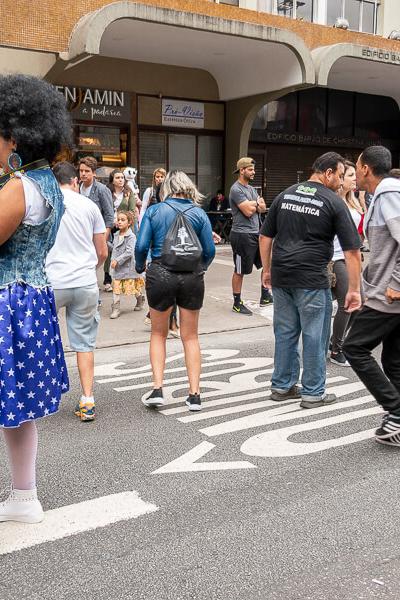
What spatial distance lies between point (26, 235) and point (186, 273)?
218 cm

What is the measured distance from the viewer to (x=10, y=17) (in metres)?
13.0

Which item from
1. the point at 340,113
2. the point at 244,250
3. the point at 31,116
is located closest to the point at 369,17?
the point at 340,113

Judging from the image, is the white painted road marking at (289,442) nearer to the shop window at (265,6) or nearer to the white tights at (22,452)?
the white tights at (22,452)

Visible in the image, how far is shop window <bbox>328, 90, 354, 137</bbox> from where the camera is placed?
20656 millimetres

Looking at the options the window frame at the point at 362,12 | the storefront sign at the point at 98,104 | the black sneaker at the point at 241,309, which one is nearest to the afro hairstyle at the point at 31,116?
the black sneaker at the point at 241,309

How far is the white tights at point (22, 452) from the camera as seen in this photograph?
9.84ft

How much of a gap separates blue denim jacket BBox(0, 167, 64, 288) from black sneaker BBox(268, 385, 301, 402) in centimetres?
277

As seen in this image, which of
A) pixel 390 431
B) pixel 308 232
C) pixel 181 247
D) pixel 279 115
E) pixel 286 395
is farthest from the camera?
pixel 279 115

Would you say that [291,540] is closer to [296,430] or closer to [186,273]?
[296,430]

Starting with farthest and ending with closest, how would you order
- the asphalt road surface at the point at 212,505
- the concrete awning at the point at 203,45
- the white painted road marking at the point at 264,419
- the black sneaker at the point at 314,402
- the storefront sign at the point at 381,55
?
the storefront sign at the point at 381,55, the concrete awning at the point at 203,45, the black sneaker at the point at 314,402, the white painted road marking at the point at 264,419, the asphalt road surface at the point at 212,505

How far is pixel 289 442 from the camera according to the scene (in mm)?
4328

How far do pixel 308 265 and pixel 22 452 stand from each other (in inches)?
105

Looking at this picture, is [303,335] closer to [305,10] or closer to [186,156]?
[186,156]

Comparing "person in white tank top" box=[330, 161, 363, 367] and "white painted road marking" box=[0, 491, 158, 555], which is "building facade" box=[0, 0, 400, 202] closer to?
"person in white tank top" box=[330, 161, 363, 367]
